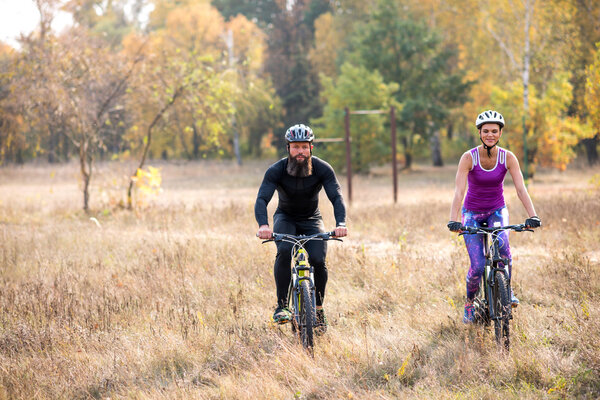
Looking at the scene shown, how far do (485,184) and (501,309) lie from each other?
42.7 inches

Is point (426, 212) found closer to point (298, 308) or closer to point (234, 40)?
point (298, 308)

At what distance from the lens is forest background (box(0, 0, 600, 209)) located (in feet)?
48.2

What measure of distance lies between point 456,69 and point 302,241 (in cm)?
3688

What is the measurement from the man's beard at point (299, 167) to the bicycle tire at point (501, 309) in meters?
1.80

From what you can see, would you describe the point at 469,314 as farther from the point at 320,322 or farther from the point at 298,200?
the point at 298,200

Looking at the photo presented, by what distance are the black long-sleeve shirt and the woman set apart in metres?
1.03

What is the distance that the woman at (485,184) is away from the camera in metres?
4.91

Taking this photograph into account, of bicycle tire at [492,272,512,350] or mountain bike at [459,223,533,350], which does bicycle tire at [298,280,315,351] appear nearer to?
mountain bike at [459,223,533,350]

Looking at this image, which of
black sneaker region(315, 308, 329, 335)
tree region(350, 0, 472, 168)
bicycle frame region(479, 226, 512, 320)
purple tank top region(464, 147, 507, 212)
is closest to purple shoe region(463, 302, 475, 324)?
bicycle frame region(479, 226, 512, 320)

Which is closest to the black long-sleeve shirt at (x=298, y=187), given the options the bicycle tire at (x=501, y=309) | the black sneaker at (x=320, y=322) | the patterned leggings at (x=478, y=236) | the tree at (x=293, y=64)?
the black sneaker at (x=320, y=322)

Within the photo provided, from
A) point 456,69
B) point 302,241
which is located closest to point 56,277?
point 302,241

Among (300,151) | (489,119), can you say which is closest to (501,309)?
(489,119)

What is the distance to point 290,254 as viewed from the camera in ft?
16.7

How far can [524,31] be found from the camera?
86.5ft
